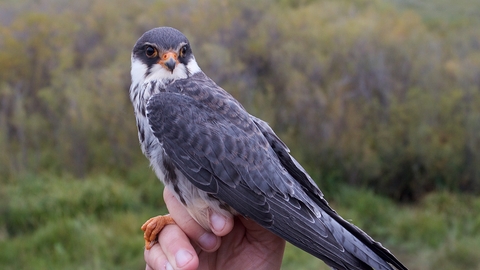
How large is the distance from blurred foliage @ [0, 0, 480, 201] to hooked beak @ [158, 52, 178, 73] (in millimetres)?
5120

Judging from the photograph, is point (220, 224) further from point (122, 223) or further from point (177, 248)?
point (122, 223)

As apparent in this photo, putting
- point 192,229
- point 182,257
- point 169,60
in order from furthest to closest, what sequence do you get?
1. point 169,60
2. point 192,229
3. point 182,257

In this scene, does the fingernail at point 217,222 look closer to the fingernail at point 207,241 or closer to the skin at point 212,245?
the skin at point 212,245

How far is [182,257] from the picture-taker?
2555 millimetres

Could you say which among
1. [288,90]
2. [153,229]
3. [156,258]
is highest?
[288,90]

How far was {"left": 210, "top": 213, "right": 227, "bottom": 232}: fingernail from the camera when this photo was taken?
2625mm

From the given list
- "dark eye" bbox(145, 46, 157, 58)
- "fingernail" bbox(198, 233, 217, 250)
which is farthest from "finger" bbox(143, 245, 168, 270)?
"dark eye" bbox(145, 46, 157, 58)

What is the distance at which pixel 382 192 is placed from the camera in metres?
7.85

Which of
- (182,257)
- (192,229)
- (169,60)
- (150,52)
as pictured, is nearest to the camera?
(182,257)

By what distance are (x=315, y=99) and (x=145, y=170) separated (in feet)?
10.5

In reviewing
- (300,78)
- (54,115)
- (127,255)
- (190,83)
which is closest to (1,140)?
(54,115)

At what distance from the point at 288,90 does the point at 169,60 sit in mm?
5678

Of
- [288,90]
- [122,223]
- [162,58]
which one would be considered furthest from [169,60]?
[288,90]

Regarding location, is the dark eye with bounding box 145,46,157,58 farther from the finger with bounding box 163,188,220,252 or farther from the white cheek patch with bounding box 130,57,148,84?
the finger with bounding box 163,188,220,252
